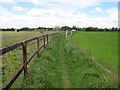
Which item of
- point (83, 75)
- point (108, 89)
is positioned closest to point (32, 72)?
point (83, 75)

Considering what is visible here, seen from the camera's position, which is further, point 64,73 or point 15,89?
point 64,73

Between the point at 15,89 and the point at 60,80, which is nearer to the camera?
the point at 15,89

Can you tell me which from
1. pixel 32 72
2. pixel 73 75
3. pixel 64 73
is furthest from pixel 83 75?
pixel 32 72

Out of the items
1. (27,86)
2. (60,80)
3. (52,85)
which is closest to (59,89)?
(52,85)

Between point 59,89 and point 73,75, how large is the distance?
1.32m

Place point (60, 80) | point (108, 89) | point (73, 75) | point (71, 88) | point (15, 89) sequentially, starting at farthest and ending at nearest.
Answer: point (73, 75) < point (60, 80) < point (71, 88) < point (108, 89) < point (15, 89)

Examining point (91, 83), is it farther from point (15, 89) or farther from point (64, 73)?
point (15, 89)

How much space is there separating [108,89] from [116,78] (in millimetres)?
658

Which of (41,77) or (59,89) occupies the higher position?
(41,77)

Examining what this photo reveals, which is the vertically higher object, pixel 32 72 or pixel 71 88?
pixel 32 72

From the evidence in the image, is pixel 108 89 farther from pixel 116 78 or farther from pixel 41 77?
pixel 41 77

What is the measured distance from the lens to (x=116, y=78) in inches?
175

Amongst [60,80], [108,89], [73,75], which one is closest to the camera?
[108,89]

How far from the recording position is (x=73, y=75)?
214 inches
